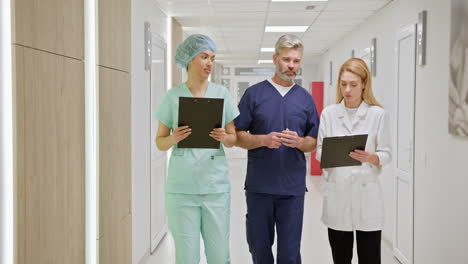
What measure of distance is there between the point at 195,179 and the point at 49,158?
0.76m

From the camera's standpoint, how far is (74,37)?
232 centimetres

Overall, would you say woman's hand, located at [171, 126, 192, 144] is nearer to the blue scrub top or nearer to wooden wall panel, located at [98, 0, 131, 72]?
the blue scrub top

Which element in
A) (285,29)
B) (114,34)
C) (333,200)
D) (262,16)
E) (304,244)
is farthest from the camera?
(285,29)

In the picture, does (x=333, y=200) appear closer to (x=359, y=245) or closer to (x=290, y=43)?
(x=359, y=245)

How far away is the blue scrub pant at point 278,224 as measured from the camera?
276 cm

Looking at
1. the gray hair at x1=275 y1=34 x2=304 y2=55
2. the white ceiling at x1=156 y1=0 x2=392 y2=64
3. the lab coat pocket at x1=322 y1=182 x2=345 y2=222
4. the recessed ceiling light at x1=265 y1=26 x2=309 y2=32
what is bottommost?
the lab coat pocket at x1=322 y1=182 x2=345 y2=222

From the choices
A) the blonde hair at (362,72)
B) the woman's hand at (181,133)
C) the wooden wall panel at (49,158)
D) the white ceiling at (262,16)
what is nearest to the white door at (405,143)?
the white ceiling at (262,16)

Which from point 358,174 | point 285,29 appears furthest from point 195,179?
point 285,29

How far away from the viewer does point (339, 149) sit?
250cm

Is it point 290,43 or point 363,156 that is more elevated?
point 290,43

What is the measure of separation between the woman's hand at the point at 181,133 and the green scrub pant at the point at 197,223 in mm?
305

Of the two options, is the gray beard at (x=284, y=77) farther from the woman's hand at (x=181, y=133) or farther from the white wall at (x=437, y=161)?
the white wall at (x=437, y=161)

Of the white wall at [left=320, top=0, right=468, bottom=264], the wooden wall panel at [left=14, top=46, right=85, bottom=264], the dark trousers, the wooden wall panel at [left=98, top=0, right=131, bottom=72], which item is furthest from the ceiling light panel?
the wooden wall panel at [left=14, top=46, right=85, bottom=264]

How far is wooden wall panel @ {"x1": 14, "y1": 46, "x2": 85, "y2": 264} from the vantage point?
1.81 meters
